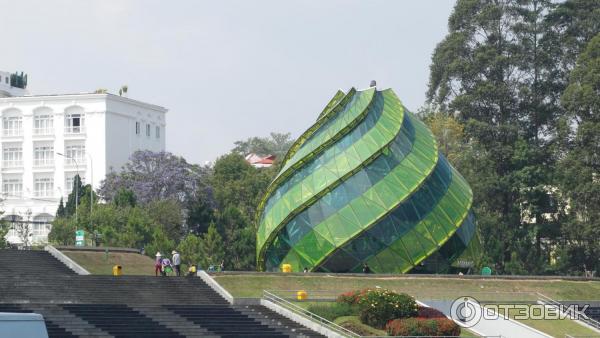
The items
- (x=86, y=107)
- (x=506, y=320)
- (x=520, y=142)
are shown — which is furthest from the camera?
(x=86, y=107)

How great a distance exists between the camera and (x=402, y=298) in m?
42.0

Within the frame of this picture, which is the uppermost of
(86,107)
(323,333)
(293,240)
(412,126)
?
(86,107)

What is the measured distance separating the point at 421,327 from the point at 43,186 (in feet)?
188

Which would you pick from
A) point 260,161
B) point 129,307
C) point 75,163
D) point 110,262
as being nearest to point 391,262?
point 110,262

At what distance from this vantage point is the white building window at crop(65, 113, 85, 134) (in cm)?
9169

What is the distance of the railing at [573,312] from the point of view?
46888 millimetres

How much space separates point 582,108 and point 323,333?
106 feet

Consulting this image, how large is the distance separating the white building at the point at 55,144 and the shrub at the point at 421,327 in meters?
52.3

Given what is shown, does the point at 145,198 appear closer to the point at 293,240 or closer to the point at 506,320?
the point at 293,240

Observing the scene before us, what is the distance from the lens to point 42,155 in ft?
305

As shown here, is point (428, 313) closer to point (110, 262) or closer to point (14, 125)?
point (110, 262)

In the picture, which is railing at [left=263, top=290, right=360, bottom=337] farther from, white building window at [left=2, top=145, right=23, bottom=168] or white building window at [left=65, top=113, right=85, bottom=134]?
white building window at [left=2, top=145, right=23, bottom=168]

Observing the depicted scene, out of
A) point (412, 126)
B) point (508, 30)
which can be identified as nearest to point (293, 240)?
point (412, 126)

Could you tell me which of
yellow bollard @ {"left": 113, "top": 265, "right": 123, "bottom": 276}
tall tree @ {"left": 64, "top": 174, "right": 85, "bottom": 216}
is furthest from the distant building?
yellow bollard @ {"left": 113, "top": 265, "right": 123, "bottom": 276}
